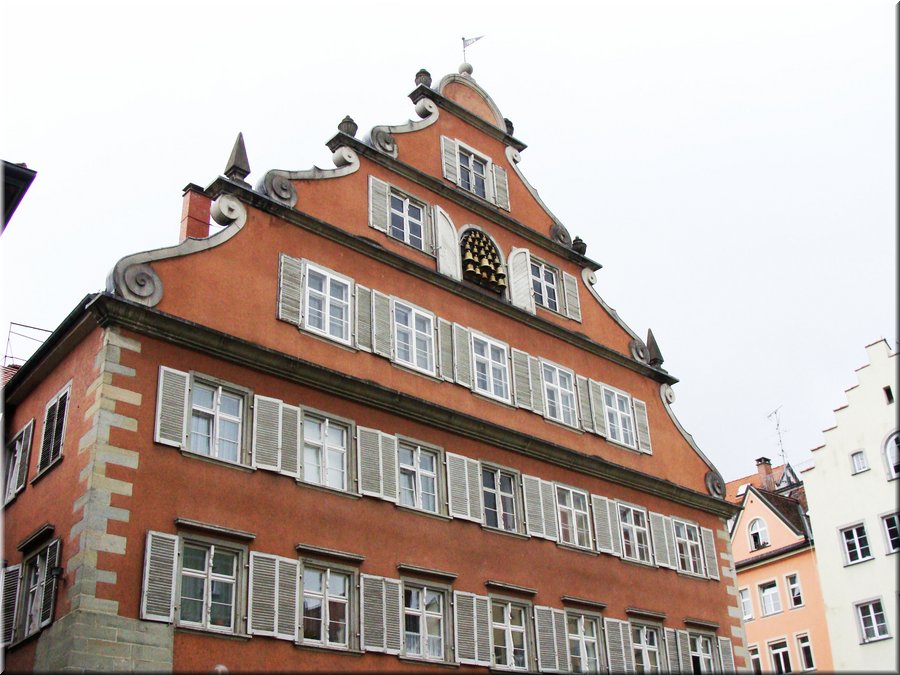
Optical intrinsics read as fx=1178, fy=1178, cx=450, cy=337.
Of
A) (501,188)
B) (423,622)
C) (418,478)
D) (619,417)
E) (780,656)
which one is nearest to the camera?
(423,622)

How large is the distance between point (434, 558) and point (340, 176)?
7782mm

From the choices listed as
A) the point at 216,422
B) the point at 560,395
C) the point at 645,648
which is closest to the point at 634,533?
the point at 645,648

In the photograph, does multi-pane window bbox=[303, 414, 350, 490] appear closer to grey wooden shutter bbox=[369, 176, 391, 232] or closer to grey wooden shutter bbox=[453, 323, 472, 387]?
grey wooden shutter bbox=[453, 323, 472, 387]

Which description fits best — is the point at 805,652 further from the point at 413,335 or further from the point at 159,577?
the point at 159,577

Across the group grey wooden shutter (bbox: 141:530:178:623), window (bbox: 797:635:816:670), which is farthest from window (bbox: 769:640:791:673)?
grey wooden shutter (bbox: 141:530:178:623)

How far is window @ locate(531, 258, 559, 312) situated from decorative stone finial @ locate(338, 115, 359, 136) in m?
5.57

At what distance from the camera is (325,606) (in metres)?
18.9

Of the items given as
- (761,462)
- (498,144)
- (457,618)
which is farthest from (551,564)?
(761,462)

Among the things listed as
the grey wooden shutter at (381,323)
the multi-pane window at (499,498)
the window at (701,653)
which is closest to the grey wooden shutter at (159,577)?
the grey wooden shutter at (381,323)

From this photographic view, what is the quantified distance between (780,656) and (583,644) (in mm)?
18411

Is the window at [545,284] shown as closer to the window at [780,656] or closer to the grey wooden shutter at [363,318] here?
the grey wooden shutter at [363,318]

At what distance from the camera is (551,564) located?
23.3 metres

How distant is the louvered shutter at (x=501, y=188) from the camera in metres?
27.4

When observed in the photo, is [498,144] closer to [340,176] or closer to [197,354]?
[340,176]
